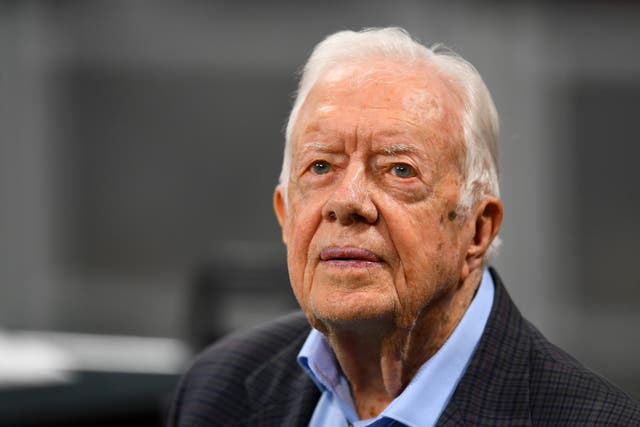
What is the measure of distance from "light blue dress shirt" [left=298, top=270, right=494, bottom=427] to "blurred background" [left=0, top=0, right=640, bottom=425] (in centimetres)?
471

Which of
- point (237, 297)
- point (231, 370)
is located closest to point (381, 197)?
point (231, 370)

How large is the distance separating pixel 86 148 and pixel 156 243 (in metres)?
0.85

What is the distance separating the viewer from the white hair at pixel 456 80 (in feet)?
6.65

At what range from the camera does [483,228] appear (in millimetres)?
2107

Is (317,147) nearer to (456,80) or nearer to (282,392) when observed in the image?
(456,80)

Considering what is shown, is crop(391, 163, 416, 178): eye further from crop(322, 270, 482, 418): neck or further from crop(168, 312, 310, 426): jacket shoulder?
crop(168, 312, 310, 426): jacket shoulder

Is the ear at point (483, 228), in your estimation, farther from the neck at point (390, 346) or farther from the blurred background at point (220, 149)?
the blurred background at point (220, 149)

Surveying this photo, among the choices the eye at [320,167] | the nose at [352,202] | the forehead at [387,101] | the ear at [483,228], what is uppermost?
the forehead at [387,101]

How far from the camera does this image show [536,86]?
23.9 ft

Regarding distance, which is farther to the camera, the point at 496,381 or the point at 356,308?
the point at 496,381

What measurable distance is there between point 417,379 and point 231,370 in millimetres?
518

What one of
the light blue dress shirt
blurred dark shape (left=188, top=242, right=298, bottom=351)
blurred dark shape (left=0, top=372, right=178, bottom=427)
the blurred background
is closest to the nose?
the light blue dress shirt

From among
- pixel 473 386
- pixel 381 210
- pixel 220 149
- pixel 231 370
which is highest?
pixel 381 210

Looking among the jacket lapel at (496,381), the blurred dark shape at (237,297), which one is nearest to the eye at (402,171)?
the jacket lapel at (496,381)
